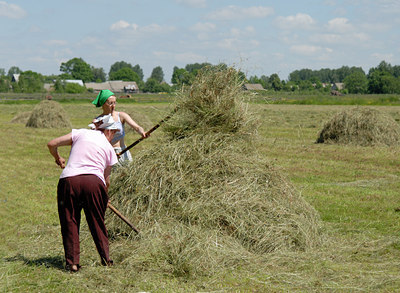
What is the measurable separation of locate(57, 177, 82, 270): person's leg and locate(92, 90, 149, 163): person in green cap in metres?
1.25

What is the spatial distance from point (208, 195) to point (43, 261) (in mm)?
2123

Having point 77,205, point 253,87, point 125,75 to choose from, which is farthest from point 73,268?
point 125,75

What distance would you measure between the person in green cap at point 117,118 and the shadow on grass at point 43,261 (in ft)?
5.68

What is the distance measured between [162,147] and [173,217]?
3.71ft

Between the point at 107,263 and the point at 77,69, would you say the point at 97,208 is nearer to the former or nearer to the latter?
the point at 107,263

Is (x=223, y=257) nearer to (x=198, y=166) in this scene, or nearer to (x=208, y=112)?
(x=198, y=166)

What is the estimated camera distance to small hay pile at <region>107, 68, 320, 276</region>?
5.81 metres

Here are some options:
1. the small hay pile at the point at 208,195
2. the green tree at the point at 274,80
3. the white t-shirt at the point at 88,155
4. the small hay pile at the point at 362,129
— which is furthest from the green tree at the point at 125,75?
the white t-shirt at the point at 88,155

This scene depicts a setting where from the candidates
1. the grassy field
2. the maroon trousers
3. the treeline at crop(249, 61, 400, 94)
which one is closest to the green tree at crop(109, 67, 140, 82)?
the treeline at crop(249, 61, 400, 94)

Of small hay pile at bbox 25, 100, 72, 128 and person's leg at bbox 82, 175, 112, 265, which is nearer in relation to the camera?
person's leg at bbox 82, 175, 112, 265

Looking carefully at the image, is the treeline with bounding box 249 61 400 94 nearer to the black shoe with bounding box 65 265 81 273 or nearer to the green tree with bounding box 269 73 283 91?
the green tree with bounding box 269 73 283 91

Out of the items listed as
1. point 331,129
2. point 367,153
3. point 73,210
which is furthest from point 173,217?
point 331,129

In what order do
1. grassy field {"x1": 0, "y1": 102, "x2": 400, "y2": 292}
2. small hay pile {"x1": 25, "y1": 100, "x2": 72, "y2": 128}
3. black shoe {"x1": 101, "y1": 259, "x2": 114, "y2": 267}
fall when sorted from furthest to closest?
small hay pile {"x1": 25, "y1": 100, "x2": 72, "y2": 128} < black shoe {"x1": 101, "y1": 259, "x2": 114, "y2": 267} < grassy field {"x1": 0, "y1": 102, "x2": 400, "y2": 292}

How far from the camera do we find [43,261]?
6.00m
